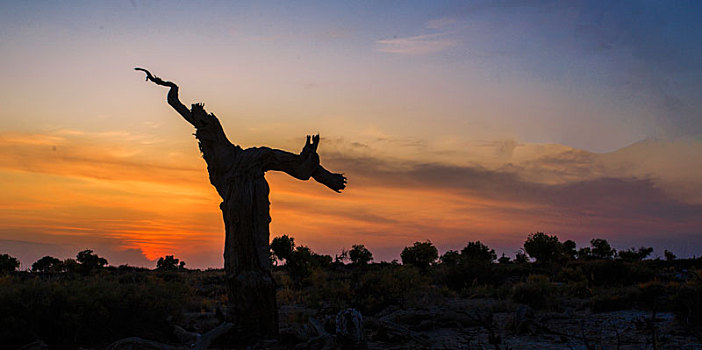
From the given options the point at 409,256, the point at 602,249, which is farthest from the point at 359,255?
the point at 602,249

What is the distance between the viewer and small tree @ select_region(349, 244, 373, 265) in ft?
165

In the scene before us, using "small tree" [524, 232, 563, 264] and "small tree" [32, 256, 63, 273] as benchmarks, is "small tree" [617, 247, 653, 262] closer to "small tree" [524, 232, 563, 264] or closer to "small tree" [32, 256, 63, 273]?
"small tree" [524, 232, 563, 264]

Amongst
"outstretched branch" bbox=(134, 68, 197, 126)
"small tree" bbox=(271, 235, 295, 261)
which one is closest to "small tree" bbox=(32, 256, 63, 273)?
"small tree" bbox=(271, 235, 295, 261)

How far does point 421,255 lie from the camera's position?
40.2 metres

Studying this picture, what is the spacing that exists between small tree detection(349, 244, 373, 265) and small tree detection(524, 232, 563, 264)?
1550 centimetres

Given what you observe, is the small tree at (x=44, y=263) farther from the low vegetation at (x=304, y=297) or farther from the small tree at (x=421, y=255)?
the small tree at (x=421, y=255)

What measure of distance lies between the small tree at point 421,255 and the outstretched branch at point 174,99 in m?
30.2

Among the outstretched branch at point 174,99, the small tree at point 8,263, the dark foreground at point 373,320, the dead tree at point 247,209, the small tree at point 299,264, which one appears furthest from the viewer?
the small tree at point 8,263

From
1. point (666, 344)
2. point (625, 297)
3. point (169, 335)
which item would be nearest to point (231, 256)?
point (169, 335)

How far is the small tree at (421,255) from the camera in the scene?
131 ft

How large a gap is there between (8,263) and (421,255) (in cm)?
3108

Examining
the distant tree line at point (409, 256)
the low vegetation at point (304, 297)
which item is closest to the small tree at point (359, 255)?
the distant tree line at point (409, 256)

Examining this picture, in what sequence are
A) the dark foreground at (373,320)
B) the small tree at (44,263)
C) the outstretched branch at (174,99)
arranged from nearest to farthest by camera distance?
1. the dark foreground at (373,320)
2. the outstretched branch at (174,99)
3. the small tree at (44,263)

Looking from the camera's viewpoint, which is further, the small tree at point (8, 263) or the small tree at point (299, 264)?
the small tree at point (8, 263)
